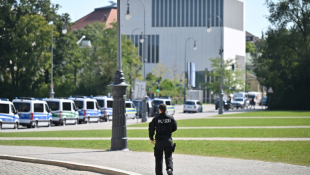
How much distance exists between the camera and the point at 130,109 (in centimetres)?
Result: 5144

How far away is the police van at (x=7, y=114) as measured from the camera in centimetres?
3503

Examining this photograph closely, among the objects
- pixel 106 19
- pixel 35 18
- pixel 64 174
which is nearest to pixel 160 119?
pixel 64 174

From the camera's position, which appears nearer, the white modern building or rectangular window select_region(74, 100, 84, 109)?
rectangular window select_region(74, 100, 84, 109)

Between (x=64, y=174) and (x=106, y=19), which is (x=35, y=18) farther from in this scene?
(x=106, y=19)

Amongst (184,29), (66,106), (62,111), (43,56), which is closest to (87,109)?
(66,106)

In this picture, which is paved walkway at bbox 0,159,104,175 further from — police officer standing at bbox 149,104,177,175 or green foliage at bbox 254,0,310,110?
green foliage at bbox 254,0,310,110

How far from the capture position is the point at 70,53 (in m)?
75.9

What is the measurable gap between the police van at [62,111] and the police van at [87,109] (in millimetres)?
2729

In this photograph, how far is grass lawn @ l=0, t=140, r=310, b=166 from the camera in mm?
16969

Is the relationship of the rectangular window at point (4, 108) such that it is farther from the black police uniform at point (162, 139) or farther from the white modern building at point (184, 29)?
the white modern building at point (184, 29)

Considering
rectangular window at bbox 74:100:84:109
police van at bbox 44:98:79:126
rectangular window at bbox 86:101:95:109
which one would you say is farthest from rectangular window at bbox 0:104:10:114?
rectangular window at bbox 86:101:95:109

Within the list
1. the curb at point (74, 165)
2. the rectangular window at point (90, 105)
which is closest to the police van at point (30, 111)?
the rectangular window at point (90, 105)

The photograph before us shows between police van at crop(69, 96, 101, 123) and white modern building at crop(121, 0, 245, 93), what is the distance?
73162 millimetres

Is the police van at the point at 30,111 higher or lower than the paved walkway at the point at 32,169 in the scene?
higher
